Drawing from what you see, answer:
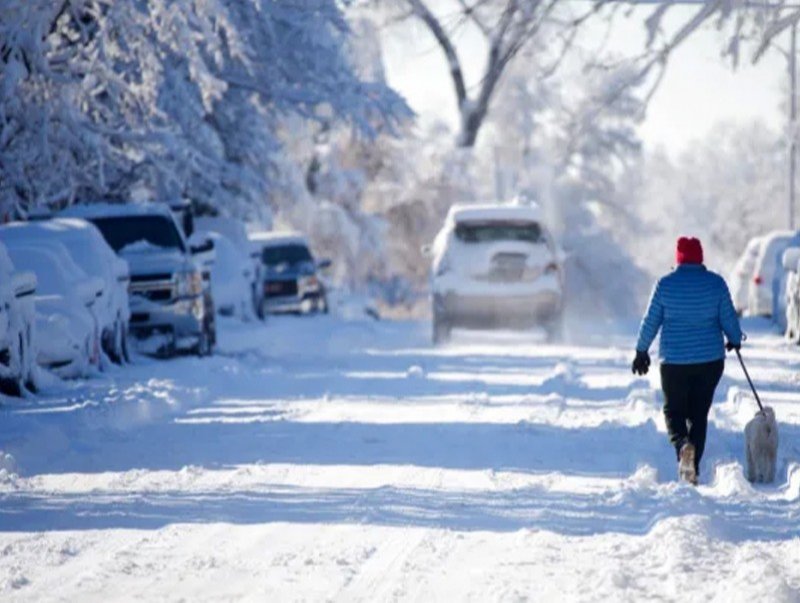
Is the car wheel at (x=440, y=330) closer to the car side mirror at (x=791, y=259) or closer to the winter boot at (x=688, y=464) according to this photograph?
the car side mirror at (x=791, y=259)

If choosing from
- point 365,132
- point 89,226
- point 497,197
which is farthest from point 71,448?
point 497,197

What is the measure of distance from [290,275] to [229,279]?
6.15 m

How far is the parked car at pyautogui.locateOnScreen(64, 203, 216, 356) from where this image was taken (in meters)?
24.7

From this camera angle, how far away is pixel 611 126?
82250mm

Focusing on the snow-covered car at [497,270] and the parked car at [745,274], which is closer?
the snow-covered car at [497,270]

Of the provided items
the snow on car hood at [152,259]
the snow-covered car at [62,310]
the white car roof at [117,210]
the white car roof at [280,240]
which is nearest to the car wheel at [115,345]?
the snow-covered car at [62,310]

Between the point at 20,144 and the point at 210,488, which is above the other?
the point at 20,144

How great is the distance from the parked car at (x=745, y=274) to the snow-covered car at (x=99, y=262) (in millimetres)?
18586

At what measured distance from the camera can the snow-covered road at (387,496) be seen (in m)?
8.29

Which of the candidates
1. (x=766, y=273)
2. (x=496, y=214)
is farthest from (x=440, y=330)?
(x=766, y=273)

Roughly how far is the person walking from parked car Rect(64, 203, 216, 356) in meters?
13.3

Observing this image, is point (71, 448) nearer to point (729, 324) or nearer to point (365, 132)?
point (729, 324)

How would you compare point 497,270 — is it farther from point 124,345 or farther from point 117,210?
point 124,345

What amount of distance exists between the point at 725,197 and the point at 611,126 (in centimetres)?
4080
